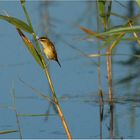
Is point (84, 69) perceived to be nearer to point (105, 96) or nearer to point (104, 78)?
point (104, 78)

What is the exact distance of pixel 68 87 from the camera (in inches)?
140

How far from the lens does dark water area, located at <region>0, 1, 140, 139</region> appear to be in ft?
9.90

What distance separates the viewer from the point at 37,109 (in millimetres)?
3273

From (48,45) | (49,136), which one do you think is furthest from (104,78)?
(48,45)

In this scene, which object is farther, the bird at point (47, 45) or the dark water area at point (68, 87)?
the dark water area at point (68, 87)

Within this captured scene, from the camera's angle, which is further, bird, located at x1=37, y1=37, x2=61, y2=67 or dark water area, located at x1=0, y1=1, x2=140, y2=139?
dark water area, located at x1=0, y1=1, x2=140, y2=139

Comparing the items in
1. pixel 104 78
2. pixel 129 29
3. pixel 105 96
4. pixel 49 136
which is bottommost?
pixel 129 29

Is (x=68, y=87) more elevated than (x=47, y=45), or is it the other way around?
(x=68, y=87)

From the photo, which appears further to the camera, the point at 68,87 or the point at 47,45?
the point at 68,87

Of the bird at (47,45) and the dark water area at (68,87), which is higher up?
the dark water area at (68,87)

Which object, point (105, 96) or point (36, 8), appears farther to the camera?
point (36, 8)

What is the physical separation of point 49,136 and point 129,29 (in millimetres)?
1207

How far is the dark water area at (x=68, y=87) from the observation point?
3.02 m

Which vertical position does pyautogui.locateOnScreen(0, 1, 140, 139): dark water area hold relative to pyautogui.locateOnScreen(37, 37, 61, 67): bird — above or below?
above
